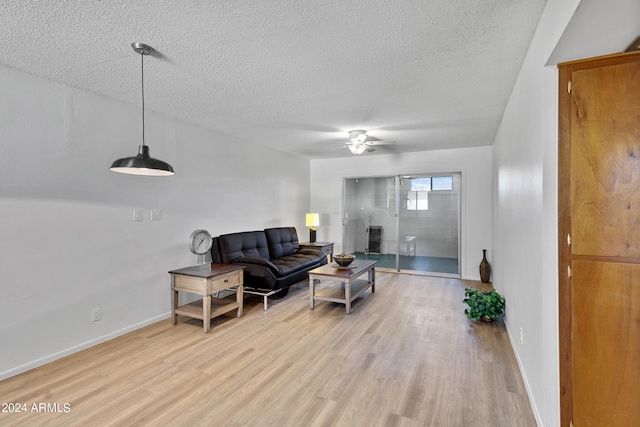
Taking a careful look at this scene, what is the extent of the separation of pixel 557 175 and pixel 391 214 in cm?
464

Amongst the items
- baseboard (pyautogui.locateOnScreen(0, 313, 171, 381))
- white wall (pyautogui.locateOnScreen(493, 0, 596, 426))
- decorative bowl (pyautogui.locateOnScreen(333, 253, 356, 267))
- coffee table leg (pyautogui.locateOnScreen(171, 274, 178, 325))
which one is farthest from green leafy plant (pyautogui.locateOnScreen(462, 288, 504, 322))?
baseboard (pyautogui.locateOnScreen(0, 313, 171, 381))

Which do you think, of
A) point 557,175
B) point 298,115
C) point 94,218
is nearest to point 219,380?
point 94,218

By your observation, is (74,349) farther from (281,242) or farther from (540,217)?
(540,217)

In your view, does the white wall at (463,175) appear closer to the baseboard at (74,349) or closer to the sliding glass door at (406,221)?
the sliding glass door at (406,221)

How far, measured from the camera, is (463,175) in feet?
18.3

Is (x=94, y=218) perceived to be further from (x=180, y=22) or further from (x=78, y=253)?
(x=180, y=22)

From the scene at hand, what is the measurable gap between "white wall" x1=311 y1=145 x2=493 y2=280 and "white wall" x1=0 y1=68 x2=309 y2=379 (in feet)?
10.4

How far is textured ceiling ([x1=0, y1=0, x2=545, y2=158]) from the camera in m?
1.75

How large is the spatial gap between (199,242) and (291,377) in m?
2.03

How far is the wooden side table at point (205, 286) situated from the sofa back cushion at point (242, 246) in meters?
0.37

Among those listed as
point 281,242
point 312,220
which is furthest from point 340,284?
point 312,220

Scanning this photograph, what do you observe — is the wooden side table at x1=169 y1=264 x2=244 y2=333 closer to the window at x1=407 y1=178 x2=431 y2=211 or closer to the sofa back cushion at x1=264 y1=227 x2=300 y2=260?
the sofa back cushion at x1=264 y1=227 x2=300 y2=260

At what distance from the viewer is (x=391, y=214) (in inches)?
244

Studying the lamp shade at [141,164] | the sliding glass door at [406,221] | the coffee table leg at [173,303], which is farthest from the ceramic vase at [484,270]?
the lamp shade at [141,164]
